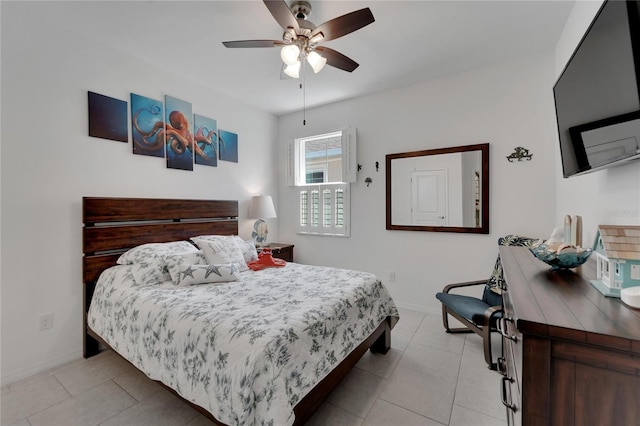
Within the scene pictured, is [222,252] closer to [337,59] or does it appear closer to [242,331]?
[242,331]

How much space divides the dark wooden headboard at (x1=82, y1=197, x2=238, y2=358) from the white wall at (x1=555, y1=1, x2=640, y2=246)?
340 cm

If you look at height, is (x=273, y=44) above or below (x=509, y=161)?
above

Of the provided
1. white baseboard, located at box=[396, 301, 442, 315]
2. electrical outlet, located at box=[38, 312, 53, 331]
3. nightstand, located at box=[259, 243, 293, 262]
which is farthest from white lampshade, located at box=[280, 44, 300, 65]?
white baseboard, located at box=[396, 301, 442, 315]

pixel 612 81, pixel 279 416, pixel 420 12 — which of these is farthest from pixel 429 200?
pixel 279 416

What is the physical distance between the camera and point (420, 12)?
6.72 ft

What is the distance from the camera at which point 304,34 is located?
1888mm

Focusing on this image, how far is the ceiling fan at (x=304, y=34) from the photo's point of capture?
1.65m

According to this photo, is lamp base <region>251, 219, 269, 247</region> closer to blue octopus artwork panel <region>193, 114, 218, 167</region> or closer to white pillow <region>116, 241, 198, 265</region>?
blue octopus artwork panel <region>193, 114, 218, 167</region>

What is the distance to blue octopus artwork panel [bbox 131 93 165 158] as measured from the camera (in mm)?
2691

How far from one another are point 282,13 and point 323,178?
2.52 m

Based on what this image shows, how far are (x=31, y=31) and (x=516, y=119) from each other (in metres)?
4.29

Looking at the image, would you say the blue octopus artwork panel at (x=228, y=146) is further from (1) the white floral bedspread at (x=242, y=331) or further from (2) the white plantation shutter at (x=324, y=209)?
(1) the white floral bedspread at (x=242, y=331)

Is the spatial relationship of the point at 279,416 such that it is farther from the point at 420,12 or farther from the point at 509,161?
the point at 509,161

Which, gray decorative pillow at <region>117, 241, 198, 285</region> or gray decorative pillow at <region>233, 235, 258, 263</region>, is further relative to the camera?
gray decorative pillow at <region>233, 235, 258, 263</region>
